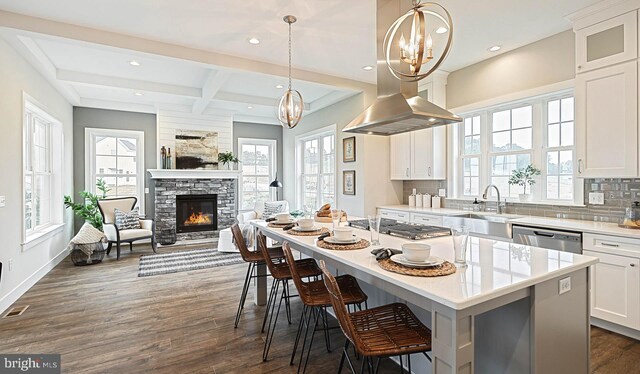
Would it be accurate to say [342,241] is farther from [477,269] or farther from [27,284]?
[27,284]

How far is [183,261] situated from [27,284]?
1.92 metres

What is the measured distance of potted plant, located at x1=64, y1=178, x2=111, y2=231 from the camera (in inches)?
226

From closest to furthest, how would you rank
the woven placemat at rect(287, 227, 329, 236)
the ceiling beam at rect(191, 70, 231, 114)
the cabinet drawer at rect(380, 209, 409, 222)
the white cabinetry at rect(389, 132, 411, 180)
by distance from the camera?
the woven placemat at rect(287, 227, 329, 236) → the ceiling beam at rect(191, 70, 231, 114) → the cabinet drawer at rect(380, 209, 409, 222) → the white cabinetry at rect(389, 132, 411, 180)

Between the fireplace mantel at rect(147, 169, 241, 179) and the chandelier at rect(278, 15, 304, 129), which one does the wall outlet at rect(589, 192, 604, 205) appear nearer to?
the chandelier at rect(278, 15, 304, 129)

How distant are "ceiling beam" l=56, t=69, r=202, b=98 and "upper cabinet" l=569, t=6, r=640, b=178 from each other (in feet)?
17.8

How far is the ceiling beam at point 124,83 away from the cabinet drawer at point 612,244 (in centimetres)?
577

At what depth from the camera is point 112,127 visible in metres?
6.57

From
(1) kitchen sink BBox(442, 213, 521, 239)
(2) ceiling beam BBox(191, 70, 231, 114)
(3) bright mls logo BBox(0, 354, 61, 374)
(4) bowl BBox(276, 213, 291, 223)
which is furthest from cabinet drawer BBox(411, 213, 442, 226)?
(3) bright mls logo BBox(0, 354, 61, 374)

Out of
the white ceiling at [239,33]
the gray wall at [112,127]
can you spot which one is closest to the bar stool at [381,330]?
the white ceiling at [239,33]

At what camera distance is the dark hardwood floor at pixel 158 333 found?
2.38m

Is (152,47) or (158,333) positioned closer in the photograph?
(158,333)

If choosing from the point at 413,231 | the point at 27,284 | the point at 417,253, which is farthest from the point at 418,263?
the point at 27,284

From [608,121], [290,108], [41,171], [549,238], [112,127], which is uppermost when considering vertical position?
[112,127]

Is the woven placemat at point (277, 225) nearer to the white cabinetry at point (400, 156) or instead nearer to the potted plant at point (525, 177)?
the white cabinetry at point (400, 156)
